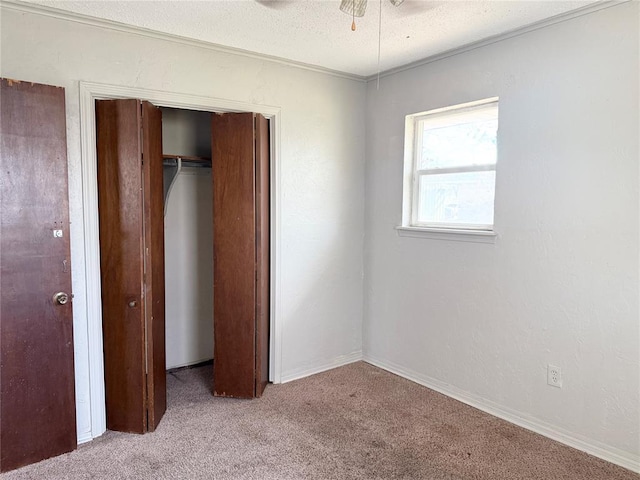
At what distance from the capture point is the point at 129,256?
2.50 metres

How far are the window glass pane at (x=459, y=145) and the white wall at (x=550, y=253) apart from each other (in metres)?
0.19

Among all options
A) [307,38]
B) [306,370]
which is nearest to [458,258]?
[306,370]

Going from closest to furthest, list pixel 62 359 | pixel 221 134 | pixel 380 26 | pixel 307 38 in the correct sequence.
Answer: pixel 62 359
pixel 380 26
pixel 307 38
pixel 221 134

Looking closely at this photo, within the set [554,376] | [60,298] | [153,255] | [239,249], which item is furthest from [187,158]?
[554,376]

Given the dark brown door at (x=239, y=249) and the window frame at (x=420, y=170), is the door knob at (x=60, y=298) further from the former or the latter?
the window frame at (x=420, y=170)

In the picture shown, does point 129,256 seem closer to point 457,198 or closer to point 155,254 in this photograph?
point 155,254

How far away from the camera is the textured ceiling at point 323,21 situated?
222 centimetres

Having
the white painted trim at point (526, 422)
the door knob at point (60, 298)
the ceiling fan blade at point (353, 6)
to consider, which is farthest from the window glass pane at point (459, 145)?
the door knob at point (60, 298)

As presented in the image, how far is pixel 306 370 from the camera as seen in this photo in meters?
3.44

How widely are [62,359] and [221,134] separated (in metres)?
1.63

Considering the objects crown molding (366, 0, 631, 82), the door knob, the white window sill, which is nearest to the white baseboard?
the door knob

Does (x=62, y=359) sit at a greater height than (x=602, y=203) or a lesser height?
lesser

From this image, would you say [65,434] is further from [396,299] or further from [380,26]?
[380,26]

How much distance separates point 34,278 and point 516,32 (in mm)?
3010
